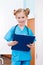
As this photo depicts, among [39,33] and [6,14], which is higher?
[6,14]

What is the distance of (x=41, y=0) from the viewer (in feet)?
4.65

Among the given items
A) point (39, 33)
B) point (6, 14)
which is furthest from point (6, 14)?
point (39, 33)

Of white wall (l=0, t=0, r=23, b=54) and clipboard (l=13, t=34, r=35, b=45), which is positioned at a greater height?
white wall (l=0, t=0, r=23, b=54)

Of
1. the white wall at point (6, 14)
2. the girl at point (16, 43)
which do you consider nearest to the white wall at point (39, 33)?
the white wall at point (6, 14)

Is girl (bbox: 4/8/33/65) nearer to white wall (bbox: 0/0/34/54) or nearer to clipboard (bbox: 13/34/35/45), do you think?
clipboard (bbox: 13/34/35/45)

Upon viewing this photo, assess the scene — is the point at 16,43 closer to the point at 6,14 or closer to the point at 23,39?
the point at 23,39

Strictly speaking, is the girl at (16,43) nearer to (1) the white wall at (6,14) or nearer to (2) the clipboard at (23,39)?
(2) the clipboard at (23,39)

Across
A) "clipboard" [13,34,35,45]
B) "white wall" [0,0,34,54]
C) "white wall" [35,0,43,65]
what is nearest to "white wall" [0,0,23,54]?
"white wall" [0,0,34,54]

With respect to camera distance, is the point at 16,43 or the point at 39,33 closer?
the point at 16,43

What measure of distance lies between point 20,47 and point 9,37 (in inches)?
4.3

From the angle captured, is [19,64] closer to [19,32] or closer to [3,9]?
[19,32]

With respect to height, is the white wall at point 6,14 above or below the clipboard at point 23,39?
above

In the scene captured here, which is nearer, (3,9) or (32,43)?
(32,43)

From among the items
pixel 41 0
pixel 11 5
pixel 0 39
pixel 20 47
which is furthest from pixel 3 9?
pixel 20 47
